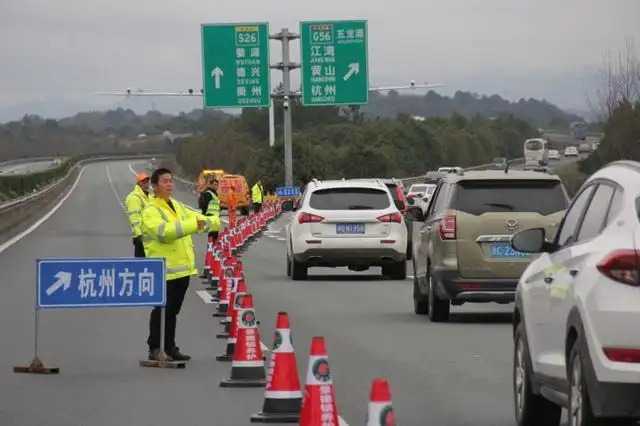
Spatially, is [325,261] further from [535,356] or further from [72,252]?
[535,356]

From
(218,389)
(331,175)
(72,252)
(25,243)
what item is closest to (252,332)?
(218,389)

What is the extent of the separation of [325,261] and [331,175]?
73.3 m

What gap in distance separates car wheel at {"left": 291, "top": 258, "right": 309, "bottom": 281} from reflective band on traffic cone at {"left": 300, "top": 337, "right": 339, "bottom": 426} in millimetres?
19432

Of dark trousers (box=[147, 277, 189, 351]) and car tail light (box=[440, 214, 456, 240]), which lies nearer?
dark trousers (box=[147, 277, 189, 351])

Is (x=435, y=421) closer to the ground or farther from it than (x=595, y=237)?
closer to the ground

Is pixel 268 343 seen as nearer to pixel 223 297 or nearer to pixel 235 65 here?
pixel 223 297

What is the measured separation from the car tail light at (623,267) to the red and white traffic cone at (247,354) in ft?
17.8

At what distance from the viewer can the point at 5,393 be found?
44.5 feet

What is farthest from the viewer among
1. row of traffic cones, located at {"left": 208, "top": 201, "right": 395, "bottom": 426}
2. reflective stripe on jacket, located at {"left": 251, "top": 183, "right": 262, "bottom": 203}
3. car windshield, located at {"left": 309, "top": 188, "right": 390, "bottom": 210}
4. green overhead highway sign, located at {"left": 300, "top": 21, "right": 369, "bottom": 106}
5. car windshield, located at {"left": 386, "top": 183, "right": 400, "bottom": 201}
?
reflective stripe on jacket, located at {"left": 251, "top": 183, "right": 262, "bottom": 203}

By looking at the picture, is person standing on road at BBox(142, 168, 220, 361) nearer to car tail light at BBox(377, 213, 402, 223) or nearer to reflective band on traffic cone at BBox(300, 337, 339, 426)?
reflective band on traffic cone at BBox(300, 337, 339, 426)

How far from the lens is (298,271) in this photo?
29031mm

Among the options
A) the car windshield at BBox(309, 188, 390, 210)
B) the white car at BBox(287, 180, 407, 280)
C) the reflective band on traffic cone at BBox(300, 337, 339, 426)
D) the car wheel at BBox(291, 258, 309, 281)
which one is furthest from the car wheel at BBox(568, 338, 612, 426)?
the car wheel at BBox(291, 258, 309, 281)

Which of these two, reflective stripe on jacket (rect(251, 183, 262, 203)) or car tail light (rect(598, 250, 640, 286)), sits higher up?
car tail light (rect(598, 250, 640, 286))

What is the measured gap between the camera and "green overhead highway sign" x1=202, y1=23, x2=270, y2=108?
54188mm
